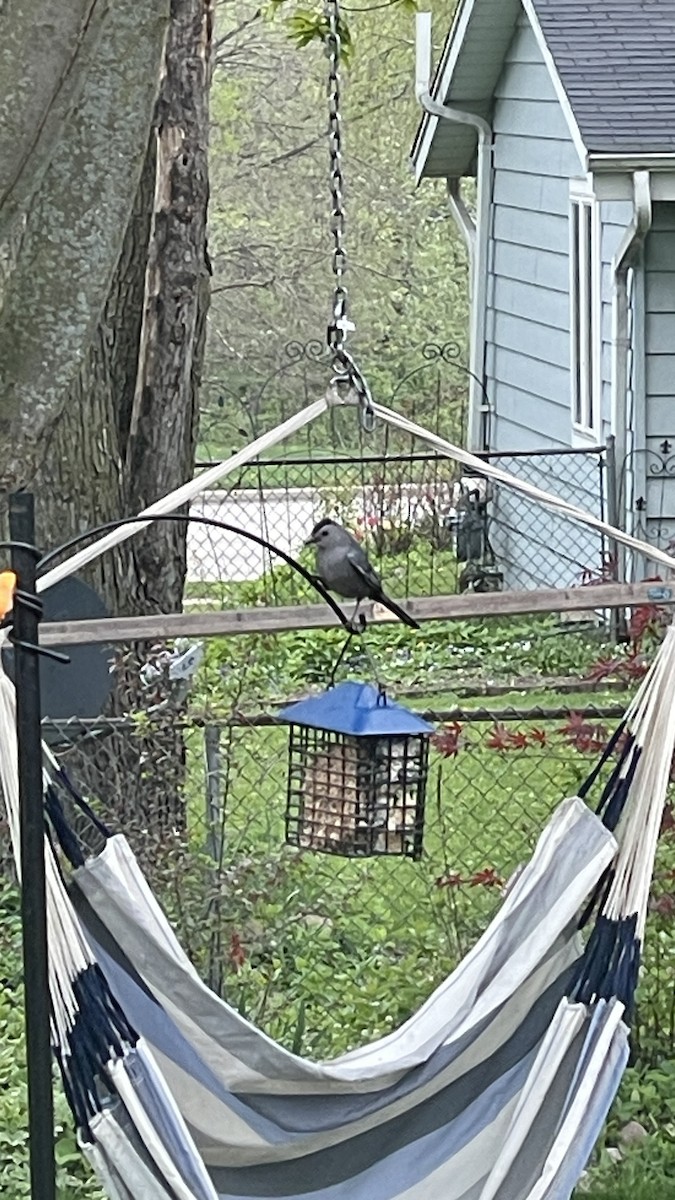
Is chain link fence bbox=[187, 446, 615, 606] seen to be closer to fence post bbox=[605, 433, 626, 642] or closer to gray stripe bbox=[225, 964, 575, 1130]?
fence post bbox=[605, 433, 626, 642]

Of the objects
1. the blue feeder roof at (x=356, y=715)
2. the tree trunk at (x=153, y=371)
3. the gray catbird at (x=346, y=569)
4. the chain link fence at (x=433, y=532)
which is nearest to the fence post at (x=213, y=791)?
the gray catbird at (x=346, y=569)

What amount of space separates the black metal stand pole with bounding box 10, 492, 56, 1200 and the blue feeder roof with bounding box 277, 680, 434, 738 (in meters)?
0.74

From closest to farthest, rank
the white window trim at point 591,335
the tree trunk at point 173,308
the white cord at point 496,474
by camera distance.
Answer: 1. the white cord at point 496,474
2. the tree trunk at point 173,308
3. the white window trim at point 591,335

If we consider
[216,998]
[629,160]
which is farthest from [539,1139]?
[629,160]

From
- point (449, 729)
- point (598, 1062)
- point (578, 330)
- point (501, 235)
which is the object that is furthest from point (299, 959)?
point (501, 235)

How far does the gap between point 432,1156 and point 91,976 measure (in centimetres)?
70

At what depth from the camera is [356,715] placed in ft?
8.93

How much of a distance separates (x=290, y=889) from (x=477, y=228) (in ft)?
22.2

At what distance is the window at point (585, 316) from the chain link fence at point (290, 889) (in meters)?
3.85

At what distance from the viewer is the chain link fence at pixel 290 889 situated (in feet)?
11.7

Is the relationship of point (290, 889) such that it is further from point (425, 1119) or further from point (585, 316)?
point (585, 316)

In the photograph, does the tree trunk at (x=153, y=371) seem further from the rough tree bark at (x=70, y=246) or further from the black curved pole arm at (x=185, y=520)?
the rough tree bark at (x=70, y=246)

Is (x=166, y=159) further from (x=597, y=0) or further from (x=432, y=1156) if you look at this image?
(x=597, y=0)

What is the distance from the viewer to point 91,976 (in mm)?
2346
